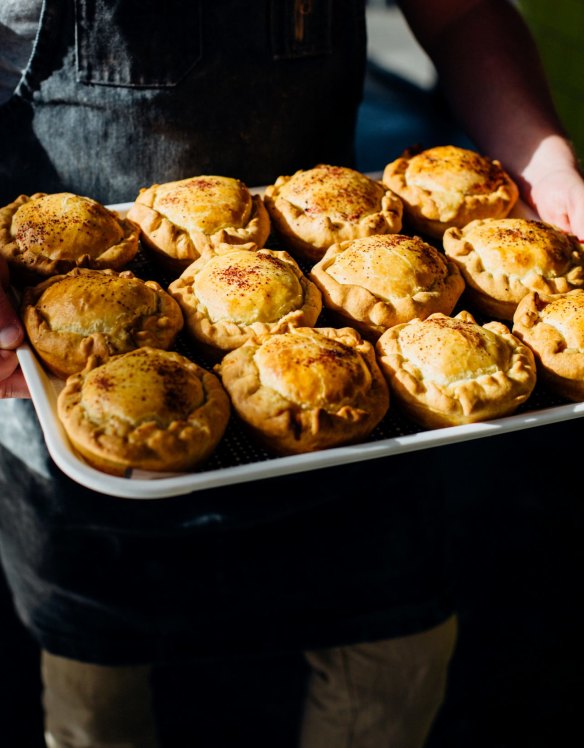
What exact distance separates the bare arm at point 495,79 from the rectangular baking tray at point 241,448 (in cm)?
116

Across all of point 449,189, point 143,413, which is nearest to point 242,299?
point 143,413

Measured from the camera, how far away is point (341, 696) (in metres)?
2.78

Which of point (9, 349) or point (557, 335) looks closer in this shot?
point (9, 349)

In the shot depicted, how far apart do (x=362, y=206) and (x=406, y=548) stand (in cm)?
112

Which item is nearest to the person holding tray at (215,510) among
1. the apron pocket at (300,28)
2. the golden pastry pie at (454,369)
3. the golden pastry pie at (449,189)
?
the apron pocket at (300,28)

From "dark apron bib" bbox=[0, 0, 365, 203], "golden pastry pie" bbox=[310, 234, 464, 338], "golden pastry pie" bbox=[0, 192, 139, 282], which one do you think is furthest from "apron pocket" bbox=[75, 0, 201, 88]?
"golden pastry pie" bbox=[310, 234, 464, 338]

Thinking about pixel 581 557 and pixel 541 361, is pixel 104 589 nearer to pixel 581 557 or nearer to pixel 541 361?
pixel 541 361

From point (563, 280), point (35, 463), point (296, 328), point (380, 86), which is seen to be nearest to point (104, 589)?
point (35, 463)

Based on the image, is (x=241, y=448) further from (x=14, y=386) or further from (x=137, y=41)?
(x=137, y=41)

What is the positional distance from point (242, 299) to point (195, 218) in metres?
0.40

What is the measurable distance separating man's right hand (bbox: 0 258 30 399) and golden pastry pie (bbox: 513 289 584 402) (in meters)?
1.32

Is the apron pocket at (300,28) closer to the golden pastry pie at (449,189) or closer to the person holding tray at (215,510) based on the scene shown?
the person holding tray at (215,510)

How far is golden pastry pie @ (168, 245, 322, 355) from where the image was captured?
6.86 feet

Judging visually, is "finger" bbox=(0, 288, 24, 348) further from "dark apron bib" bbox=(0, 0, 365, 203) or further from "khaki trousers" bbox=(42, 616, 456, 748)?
"khaki trousers" bbox=(42, 616, 456, 748)
